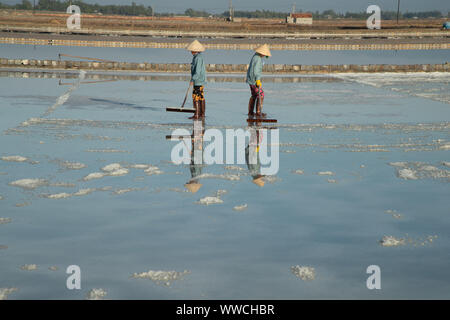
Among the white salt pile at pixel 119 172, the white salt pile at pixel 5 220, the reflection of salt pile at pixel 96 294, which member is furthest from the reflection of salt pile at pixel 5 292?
the white salt pile at pixel 119 172

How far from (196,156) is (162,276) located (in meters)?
5.42

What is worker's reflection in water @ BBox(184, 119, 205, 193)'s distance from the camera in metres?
8.73

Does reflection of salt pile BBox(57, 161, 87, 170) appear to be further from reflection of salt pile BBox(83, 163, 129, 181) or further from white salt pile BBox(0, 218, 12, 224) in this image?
white salt pile BBox(0, 218, 12, 224)

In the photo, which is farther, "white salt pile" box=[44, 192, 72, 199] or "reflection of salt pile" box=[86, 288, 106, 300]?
"white salt pile" box=[44, 192, 72, 199]

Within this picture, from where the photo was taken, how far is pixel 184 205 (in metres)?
7.73

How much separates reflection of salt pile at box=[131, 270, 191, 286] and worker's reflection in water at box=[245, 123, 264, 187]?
3494 millimetres

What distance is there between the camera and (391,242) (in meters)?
6.42

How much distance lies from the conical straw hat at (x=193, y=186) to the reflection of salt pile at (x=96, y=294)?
340 cm

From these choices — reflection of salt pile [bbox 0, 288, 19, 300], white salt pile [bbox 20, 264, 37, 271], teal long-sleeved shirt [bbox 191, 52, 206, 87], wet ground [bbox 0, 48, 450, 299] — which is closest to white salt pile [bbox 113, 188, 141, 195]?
wet ground [bbox 0, 48, 450, 299]

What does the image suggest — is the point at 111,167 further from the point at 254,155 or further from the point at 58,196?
the point at 254,155

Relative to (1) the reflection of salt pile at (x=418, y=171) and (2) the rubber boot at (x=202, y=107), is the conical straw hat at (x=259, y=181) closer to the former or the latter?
(1) the reflection of salt pile at (x=418, y=171)

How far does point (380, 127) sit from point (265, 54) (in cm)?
307

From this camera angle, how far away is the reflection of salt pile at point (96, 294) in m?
4.99
